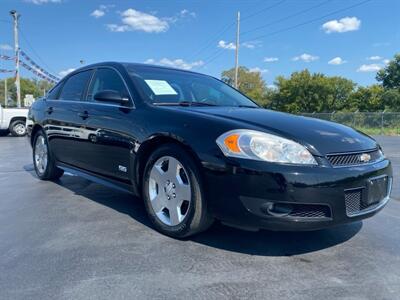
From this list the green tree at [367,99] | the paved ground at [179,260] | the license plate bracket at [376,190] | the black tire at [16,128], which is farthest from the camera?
the green tree at [367,99]

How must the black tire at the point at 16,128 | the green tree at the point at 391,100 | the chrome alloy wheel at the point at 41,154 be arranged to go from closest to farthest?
the chrome alloy wheel at the point at 41,154 → the black tire at the point at 16,128 → the green tree at the point at 391,100

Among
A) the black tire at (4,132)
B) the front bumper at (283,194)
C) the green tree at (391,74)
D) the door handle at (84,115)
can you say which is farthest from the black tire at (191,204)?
the green tree at (391,74)

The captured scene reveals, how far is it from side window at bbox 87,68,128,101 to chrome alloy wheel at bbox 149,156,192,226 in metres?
0.94

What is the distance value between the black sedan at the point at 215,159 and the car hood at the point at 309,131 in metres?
0.01

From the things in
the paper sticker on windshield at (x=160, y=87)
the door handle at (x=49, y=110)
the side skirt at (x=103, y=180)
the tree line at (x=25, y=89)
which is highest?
the tree line at (x=25, y=89)

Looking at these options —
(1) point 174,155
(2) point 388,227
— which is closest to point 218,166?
(1) point 174,155

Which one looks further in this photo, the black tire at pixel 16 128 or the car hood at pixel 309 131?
the black tire at pixel 16 128

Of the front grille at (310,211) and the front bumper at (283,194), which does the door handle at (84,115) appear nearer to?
the front bumper at (283,194)

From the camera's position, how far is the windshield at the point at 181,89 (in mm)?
3855

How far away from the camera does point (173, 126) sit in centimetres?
323

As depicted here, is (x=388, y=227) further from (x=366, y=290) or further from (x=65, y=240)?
(x=65, y=240)

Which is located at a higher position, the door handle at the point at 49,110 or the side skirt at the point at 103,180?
the door handle at the point at 49,110

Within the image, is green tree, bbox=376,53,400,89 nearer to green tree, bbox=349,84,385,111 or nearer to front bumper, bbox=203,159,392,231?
green tree, bbox=349,84,385,111

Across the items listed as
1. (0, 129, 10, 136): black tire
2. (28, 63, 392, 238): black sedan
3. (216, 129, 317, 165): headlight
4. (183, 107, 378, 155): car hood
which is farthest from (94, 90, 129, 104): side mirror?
(0, 129, 10, 136): black tire
